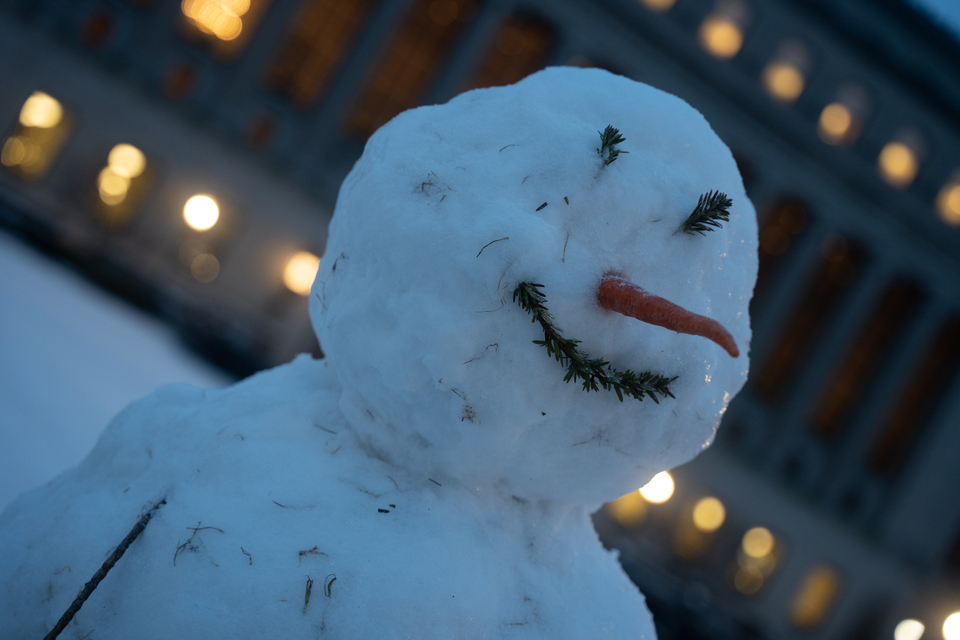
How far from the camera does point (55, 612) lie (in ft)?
4.94

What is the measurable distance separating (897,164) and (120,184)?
22848 millimetres

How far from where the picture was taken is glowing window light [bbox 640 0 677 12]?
16156 millimetres

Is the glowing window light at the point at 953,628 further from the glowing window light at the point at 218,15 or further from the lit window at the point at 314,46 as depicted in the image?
the glowing window light at the point at 218,15

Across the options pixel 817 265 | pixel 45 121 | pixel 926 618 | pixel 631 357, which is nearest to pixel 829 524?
pixel 926 618

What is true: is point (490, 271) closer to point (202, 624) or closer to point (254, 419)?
point (254, 419)

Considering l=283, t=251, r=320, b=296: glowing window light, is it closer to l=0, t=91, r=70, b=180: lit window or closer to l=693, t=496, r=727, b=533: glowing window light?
l=0, t=91, r=70, b=180: lit window

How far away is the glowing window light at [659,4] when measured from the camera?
1616cm

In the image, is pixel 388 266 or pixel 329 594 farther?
pixel 388 266

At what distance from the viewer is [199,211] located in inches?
567

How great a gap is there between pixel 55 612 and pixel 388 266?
128 centimetres

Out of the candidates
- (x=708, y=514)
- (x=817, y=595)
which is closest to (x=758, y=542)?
(x=708, y=514)

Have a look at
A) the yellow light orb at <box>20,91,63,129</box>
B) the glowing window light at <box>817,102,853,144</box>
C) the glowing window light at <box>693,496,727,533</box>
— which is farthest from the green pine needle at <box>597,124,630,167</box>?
the glowing window light at <box>817,102,853,144</box>

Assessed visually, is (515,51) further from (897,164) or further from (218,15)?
(897,164)

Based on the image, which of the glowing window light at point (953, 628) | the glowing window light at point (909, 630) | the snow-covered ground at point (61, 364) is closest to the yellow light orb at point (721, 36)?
the glowing window light at point (953, 628)
